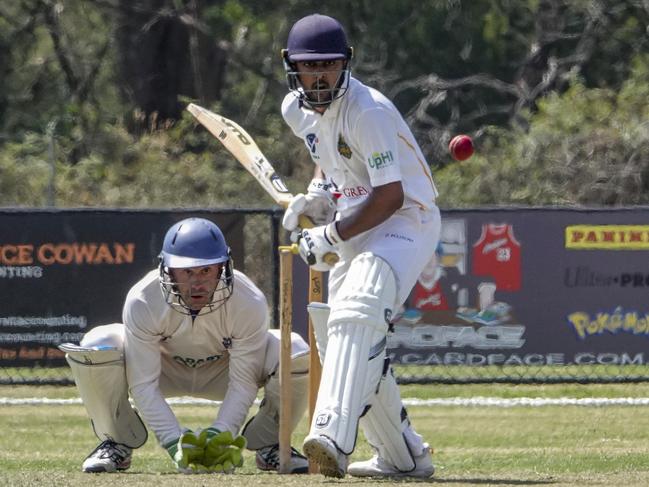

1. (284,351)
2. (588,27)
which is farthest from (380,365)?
(588,27)

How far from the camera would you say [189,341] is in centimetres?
700

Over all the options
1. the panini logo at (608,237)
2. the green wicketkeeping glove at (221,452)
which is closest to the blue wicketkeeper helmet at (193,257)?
the green wicketkeeping glove at (221,452)

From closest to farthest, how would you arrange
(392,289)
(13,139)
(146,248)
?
(392,289) < (146,248) < (13,139)

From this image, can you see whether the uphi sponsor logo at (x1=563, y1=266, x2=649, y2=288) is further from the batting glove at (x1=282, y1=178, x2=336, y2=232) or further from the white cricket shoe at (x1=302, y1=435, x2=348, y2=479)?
the white cricket shoe at (x1=302, y1=435, x2=348, y2=479)

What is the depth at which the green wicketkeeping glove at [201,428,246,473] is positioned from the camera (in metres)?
6.61

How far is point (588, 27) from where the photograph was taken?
24.0 metres

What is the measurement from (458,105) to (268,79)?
11.4 feet

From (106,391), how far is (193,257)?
791 mm

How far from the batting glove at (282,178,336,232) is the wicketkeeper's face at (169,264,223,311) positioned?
0.51m

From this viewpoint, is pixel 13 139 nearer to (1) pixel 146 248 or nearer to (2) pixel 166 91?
(2) pixel 166 91

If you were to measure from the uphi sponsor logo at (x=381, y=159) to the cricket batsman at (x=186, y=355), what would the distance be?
114 cm

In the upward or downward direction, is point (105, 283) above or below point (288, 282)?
below

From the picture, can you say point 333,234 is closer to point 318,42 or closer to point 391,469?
point 318,42

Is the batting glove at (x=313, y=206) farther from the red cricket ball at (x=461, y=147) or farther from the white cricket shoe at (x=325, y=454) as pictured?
the white cricket shoe at (x=325, y=454)
